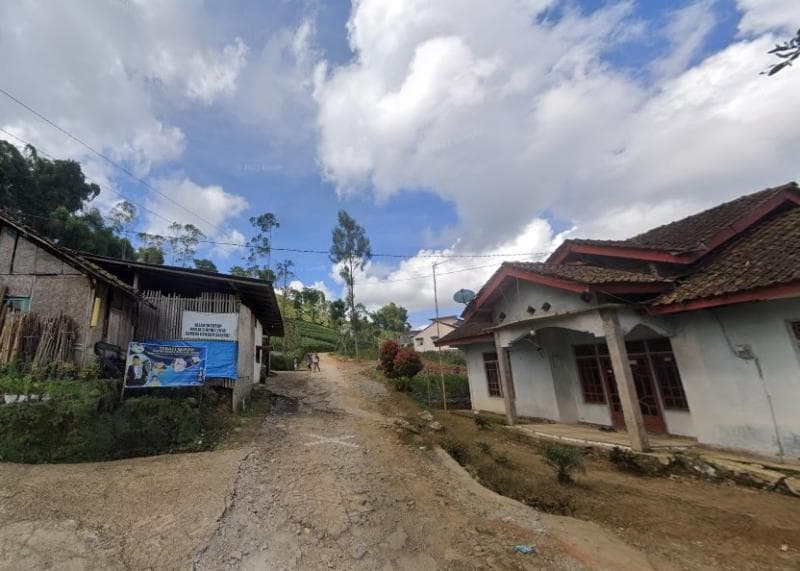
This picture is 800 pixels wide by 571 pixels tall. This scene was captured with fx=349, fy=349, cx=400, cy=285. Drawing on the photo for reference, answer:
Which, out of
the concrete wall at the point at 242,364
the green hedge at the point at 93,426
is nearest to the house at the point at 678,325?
the concrete wall at the point at 242,364

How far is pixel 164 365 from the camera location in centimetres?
852

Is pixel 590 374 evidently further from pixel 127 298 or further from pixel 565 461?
pixel 127 298

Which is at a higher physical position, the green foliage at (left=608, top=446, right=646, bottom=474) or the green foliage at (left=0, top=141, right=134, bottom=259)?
the green foliage at (left=0, top=141, right=134, bottom=259)

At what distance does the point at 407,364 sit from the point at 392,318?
36754 millimetres

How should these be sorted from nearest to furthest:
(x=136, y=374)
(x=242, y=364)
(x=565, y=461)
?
1. (x=565, y=461)
2. (x=136, y=374)
3. (x=242, y=364)

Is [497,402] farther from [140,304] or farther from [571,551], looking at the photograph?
[140,304]

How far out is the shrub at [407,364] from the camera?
17.5 m

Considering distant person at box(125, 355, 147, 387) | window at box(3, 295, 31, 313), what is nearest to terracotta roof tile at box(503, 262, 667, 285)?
distant person at box(125, 355, 147, 387)

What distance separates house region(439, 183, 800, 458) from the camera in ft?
20.8

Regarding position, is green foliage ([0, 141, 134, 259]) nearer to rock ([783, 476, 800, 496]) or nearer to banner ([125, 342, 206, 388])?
banner ([125, 342, 206, 388])

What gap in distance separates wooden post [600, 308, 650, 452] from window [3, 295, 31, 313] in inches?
549

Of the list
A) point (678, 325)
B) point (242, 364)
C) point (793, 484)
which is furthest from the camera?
point (242, 364)

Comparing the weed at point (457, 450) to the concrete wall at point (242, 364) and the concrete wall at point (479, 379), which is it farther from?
the concrete wall at point (242, 364)

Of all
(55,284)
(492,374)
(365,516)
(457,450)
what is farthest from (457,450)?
(55,284)
